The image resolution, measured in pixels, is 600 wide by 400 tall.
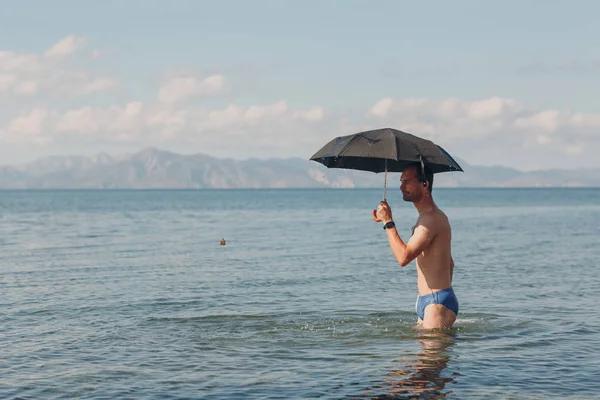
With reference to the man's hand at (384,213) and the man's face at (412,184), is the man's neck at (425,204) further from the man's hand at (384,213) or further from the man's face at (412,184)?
the man's hand at (384,213)

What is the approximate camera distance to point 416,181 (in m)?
11.3

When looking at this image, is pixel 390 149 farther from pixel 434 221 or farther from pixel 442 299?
pixel 442 299

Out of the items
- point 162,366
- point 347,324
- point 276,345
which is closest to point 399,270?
point 347,324

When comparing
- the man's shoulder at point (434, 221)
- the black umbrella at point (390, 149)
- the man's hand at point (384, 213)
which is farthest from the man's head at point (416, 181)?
the man's hand at point (384, 213)

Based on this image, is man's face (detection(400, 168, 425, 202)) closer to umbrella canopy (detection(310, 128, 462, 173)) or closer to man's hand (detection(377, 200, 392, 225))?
umbrella canopy (detection(310, 128, 462, 173))

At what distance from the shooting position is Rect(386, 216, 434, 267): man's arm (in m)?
10.8

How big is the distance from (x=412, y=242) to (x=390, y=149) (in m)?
1.36

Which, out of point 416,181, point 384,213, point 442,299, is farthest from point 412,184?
point 442,299

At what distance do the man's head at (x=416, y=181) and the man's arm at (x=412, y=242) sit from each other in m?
0.37

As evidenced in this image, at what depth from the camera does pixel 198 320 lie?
16734mm

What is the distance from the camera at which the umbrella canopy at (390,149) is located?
10.8m

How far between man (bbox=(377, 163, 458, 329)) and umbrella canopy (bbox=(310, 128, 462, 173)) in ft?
0.78

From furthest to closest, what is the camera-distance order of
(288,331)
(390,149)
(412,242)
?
(288,331) < (412,242) < (390,149)

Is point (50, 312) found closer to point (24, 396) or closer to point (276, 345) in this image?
point (276, 345)
